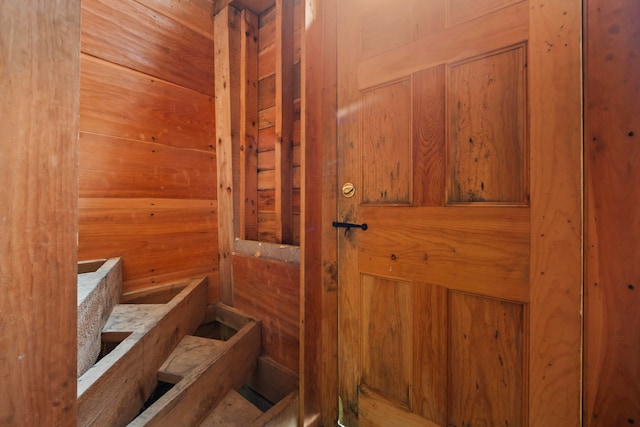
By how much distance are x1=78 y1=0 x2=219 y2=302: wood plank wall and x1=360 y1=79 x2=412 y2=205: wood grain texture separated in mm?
1220

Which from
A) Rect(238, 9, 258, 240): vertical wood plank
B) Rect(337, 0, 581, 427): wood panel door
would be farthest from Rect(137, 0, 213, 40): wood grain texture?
Rect(337, 0, 581, 427): wood panel door

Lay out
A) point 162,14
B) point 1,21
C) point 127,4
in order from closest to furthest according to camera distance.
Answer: point 1,21 → point 127,4 → point 162,14

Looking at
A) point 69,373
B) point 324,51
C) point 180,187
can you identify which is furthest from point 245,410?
point 324,51

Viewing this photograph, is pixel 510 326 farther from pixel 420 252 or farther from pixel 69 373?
pixel 69 373

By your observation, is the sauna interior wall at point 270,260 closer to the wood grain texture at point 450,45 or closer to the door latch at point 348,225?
the door latch at point 348,225

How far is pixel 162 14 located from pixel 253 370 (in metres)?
2.19

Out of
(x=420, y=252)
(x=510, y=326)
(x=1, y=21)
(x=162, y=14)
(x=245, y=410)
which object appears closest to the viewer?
(x=1, y=21)

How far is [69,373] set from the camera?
45 centimetres

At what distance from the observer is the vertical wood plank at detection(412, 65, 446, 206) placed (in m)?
0.93

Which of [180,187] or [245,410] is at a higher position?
[180,187]

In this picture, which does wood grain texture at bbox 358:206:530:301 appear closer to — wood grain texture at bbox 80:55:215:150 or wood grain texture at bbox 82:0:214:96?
wood grain texture at bbox 80:55:215:150

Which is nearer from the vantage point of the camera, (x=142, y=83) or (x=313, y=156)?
(x=313, y=156)

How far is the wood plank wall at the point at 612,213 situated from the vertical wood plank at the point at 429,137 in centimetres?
36

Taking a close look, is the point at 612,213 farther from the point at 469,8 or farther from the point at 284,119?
the point at 284,119
